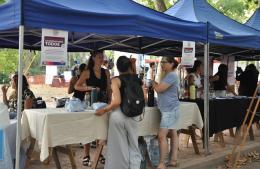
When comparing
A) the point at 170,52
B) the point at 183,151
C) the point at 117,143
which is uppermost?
the point at 170,52

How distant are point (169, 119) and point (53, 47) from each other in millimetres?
2019

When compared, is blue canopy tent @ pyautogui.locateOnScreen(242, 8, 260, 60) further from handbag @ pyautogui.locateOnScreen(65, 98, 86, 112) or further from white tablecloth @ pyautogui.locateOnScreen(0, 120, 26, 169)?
white tablecloth @ pyautogui.locateOnScreen(0, 120, 26, 169)

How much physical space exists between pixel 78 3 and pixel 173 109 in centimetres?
196

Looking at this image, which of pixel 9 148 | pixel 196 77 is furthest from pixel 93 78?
pixel 196 77

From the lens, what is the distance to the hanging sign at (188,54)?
6691mm

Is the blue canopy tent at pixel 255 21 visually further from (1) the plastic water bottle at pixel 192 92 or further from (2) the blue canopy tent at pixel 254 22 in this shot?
(1) the plastic water bottle at pixel 192 92

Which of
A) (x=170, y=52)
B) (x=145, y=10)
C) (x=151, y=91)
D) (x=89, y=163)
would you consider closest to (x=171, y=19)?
(x=145, y=10)

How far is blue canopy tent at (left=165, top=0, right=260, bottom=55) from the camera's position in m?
6.86

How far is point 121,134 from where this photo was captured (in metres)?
4.95

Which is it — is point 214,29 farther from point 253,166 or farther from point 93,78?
point 253,166

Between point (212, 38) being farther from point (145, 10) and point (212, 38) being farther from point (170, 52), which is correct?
point (170, 52)

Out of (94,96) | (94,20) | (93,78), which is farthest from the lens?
(93,78)

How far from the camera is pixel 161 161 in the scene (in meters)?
5.78

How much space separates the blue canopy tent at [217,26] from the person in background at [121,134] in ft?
7.50
